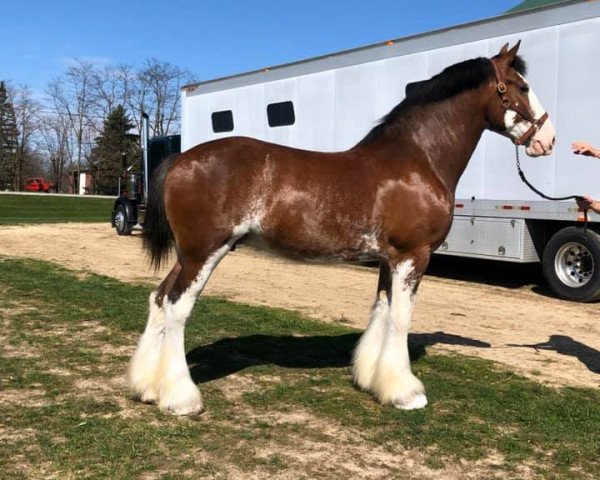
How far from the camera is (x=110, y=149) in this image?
5703 centimetres

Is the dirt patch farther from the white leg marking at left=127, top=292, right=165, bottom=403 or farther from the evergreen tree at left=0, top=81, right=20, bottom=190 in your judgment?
the evergreen tree at left=0, top=81, right=20, bottom=190

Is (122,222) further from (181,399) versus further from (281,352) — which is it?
(181,399)

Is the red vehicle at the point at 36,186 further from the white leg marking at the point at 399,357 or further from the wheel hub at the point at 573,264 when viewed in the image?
the white leg marking at the point at 399,357

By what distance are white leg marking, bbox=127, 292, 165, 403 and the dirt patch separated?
0.93 m

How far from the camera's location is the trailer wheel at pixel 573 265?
872cm

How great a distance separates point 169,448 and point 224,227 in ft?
4.38

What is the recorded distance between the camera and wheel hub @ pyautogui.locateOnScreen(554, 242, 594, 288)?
900cm

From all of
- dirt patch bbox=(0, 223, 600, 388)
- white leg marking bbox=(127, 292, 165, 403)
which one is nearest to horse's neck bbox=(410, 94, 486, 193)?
dirt patch bbox=(0, 223, 600, 388)

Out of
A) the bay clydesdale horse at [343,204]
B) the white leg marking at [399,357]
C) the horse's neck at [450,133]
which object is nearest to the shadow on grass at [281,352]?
the bay clydesdale horse at [343,204]

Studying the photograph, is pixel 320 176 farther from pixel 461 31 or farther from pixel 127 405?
pixel 461 31

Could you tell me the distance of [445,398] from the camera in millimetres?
4500

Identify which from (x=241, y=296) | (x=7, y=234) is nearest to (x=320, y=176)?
(x=241, y=296)

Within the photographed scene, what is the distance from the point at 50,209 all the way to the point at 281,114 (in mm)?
21845

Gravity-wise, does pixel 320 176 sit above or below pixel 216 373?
above
